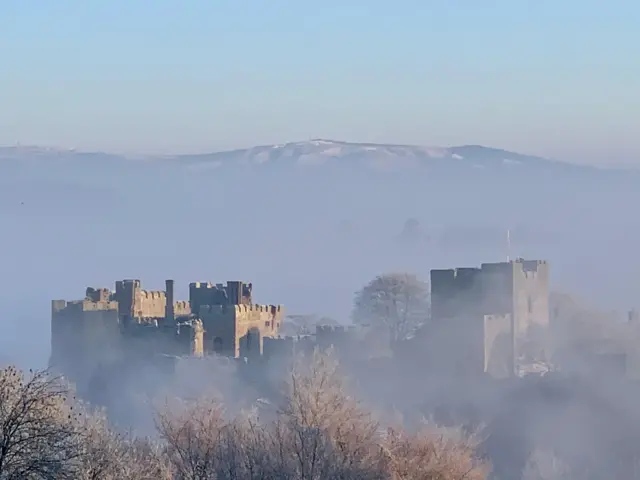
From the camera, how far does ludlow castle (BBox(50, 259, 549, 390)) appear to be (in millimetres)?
51438

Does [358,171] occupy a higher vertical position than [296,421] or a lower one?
higher

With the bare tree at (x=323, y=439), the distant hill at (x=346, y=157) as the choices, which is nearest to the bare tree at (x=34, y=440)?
the bare tree at (x=323, y=439)

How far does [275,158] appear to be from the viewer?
416 ft

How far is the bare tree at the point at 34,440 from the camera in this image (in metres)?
19.4

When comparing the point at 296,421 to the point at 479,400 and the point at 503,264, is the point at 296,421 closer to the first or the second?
the point at 479,400

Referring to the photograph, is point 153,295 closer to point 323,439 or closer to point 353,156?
point 323,439

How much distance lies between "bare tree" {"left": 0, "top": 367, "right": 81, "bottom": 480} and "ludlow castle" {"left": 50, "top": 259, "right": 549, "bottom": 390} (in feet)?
100

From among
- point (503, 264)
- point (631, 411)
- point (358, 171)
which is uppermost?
point (358, 171)

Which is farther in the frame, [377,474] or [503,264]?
[503,264]

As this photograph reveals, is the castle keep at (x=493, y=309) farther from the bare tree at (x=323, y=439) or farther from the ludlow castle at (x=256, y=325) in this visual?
the bare tree at (x=323, y=439)

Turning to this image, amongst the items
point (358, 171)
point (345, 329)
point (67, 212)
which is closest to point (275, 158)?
point (358, 171)

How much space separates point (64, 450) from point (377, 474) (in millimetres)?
9369

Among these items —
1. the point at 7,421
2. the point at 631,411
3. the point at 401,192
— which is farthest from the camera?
the point at 401,192

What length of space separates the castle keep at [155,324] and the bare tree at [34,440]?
103ft
